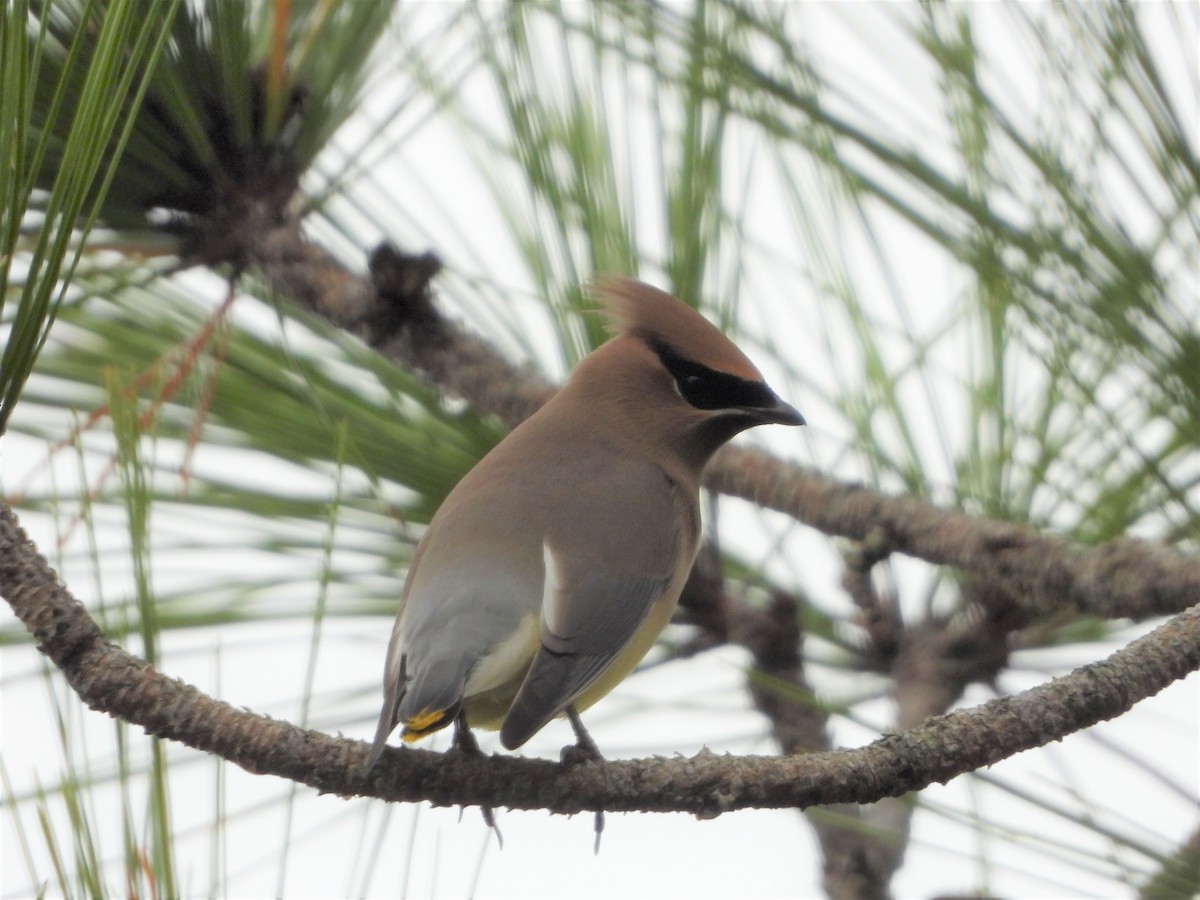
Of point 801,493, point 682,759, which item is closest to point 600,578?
point 801,493

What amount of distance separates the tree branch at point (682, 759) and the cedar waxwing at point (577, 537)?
17 cm

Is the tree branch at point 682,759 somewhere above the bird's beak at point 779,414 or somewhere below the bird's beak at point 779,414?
below

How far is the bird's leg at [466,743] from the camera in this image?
5.05ft

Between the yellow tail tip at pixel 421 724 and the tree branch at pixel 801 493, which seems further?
the tree branch at pixel 801 493

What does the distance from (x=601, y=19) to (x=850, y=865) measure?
104 centimetres

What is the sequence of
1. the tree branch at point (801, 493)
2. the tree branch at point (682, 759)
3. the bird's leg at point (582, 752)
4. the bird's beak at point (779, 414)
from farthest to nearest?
the bird's beak at point (779, 414) < the tree branch at point (801, 493) < the bird's leg at point (582, 752) < the tree branch at point (682, 759)

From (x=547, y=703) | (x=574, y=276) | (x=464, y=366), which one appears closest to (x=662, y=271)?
(x=574, y=276)

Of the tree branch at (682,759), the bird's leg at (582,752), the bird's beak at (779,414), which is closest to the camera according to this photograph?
the tree branch at (682,759)

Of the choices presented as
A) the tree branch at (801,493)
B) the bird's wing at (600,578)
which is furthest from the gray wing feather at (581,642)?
the tree branch at (801,493)

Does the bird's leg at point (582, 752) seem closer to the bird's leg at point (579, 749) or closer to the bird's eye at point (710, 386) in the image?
the bird's leg at point (579, 749)

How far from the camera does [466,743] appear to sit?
1.59 meters

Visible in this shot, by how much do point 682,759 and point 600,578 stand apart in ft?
1.65

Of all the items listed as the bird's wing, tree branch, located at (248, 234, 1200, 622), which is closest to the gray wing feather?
the bird's wing

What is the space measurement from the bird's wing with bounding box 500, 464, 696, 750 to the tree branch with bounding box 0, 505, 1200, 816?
0.21 m
